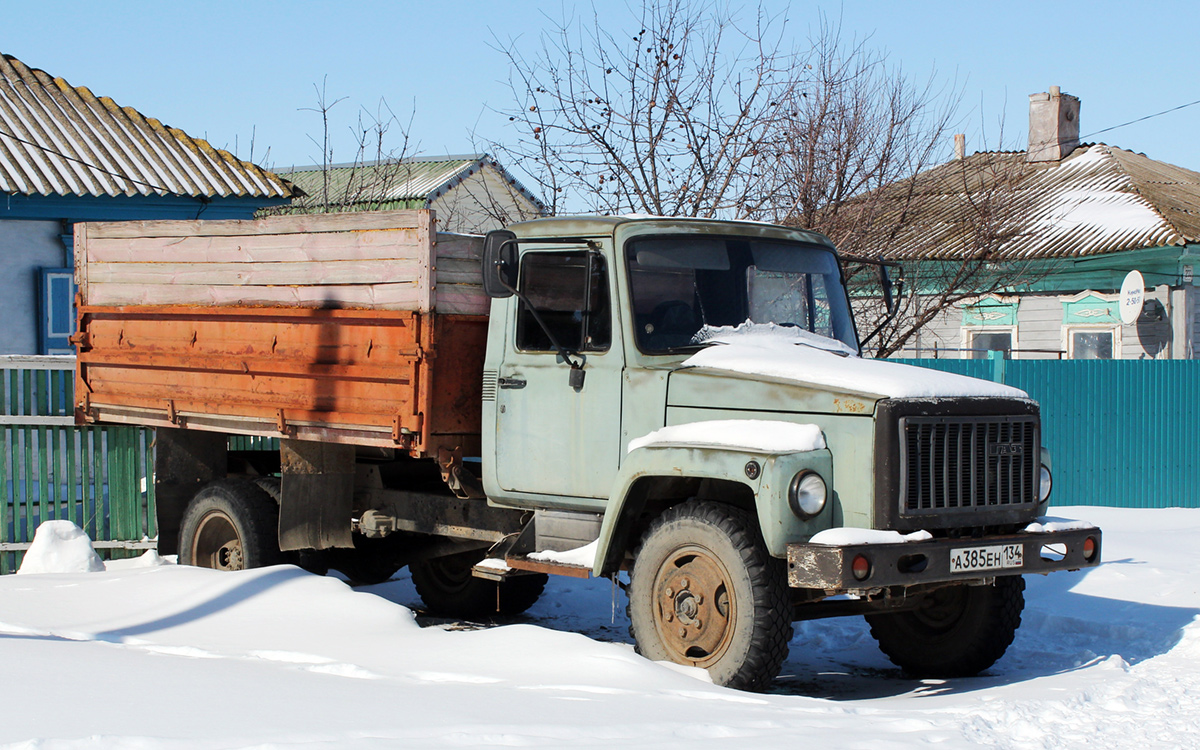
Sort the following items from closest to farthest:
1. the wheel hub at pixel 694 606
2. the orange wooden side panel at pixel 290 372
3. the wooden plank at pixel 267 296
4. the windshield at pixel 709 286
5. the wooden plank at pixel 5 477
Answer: the wheel hub at pixel 694 606 → the windshield at pixel 709 286 → the orange wooden side panel at pixel 290 372 → the wooden plank at pixel 267 296 → the wooden plank at pixel 5 477

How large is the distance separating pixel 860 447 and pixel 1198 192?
18.5m

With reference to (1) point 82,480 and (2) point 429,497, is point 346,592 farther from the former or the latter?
(1) point 82,480

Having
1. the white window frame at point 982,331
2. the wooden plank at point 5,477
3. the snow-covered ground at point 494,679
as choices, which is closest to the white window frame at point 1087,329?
the white window frame at point 982,331

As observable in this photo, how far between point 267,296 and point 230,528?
1.73 m

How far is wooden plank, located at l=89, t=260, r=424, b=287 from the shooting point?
720 cm

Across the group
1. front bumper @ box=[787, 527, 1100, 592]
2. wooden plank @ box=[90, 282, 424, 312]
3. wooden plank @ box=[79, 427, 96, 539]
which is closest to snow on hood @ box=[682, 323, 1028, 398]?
front bumper @ box=[787, 527, 1100, 592]

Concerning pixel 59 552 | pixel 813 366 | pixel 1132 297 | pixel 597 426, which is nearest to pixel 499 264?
pixel 597 426

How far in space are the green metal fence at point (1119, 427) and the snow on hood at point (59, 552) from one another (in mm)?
7749

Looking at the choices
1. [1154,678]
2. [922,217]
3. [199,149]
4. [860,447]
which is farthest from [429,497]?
[922,217]

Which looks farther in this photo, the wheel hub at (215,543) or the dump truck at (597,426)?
the wheel hub at (215,543)

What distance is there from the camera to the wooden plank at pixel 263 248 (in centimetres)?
718

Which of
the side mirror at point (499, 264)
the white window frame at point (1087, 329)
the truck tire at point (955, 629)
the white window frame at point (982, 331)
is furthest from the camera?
the white window frame at point (982, 331)

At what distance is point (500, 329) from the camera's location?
6.91 metres

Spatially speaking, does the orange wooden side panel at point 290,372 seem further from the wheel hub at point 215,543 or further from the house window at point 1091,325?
the house window at point 1091,325
